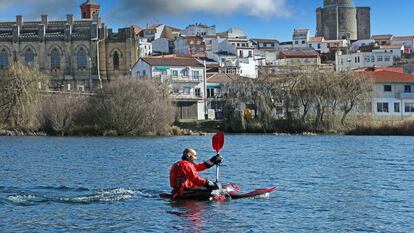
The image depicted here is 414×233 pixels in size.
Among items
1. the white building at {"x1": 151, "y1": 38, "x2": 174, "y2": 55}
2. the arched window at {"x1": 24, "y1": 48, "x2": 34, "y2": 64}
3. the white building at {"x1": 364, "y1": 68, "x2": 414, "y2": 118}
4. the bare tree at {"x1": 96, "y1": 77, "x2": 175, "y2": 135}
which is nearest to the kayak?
the bare tree at {"x1": 96, "y1": 77, "x2": 175, "y2": 135}

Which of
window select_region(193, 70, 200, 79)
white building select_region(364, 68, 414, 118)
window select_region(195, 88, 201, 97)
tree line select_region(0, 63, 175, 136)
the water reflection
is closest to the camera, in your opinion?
the water reflection

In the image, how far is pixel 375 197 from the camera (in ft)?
94.8

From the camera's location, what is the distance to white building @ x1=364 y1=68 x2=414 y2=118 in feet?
309

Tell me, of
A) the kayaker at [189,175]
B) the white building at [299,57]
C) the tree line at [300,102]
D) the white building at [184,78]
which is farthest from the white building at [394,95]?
the kayaker at [189,175]

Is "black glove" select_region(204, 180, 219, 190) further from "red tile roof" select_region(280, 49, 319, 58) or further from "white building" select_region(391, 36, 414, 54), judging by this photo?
"white building" select_region(391, 36, 414, 54)

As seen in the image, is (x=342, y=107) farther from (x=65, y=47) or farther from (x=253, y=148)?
(x=65, y=47)

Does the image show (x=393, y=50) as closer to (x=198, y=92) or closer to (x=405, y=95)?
(x=198, y=92)

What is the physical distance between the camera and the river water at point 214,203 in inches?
919

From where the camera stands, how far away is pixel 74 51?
123500 mm

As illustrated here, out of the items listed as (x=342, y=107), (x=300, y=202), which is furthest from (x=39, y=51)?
(x=300, y=202)

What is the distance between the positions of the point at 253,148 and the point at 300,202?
93.8 ft

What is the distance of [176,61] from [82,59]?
69.2 ft

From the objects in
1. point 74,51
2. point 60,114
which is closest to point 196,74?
point 74,51

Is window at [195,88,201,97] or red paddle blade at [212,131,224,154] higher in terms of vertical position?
window at [195,88,201,97]
